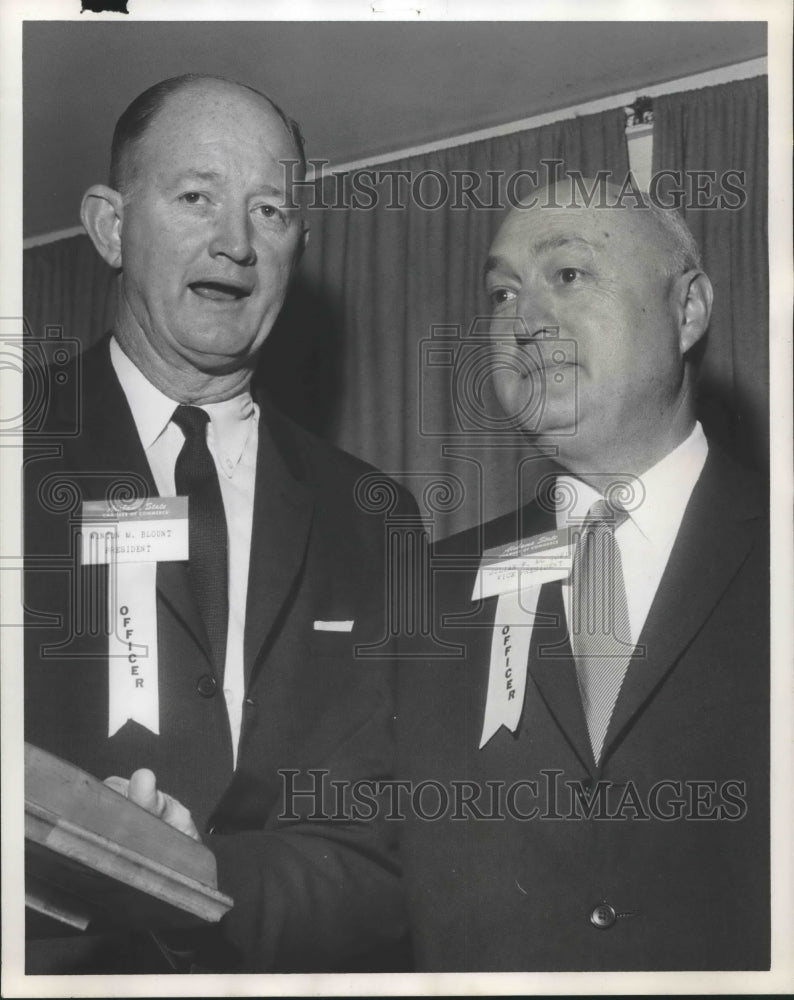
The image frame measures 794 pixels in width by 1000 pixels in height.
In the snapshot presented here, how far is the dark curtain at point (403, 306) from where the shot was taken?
2.34 m

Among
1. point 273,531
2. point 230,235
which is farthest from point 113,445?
point 230,235

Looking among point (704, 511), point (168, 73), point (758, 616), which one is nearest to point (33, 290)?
point (168, 73)

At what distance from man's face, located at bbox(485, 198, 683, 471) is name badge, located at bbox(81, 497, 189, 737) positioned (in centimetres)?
65

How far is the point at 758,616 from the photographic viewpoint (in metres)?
2.30

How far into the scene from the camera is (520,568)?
231 centimetres

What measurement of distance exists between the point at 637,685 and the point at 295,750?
616 mm

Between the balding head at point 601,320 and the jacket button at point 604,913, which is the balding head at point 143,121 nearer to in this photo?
the balding head at point 601,320

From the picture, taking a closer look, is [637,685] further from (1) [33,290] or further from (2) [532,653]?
(1) [33,290]

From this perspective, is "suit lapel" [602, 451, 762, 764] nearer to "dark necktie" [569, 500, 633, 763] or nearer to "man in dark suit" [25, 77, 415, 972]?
"dark necktie" [569, 500, 633, 763]

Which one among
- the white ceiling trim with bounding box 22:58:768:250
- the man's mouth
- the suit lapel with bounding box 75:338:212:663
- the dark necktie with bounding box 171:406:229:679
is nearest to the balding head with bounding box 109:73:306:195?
the white ceiling trim with bounding box 22:58:768:250

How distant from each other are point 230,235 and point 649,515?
904 mm

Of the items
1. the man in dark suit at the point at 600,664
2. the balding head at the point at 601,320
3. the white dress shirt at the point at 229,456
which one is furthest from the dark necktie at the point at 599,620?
the white dress shirt at the point at 229,456

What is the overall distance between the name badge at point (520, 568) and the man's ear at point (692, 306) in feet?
1.41

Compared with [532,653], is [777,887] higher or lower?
lower
